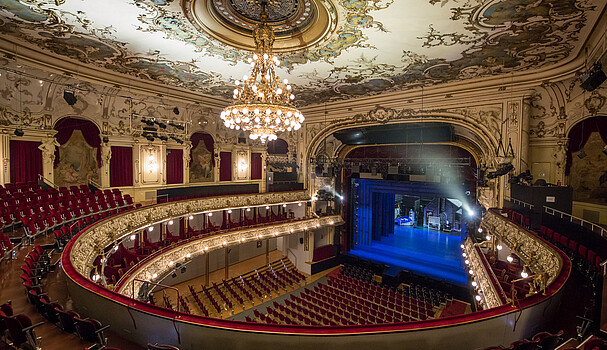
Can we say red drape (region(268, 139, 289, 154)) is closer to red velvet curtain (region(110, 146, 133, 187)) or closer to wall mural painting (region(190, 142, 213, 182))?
wall mural painting (region(190, 142, 213, 182))

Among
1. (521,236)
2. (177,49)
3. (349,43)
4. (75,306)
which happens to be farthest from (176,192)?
(521,236)

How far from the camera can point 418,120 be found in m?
11.4

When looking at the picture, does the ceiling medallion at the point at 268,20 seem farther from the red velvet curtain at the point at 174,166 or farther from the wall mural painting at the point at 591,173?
the wall mural painting at the point at 591,173

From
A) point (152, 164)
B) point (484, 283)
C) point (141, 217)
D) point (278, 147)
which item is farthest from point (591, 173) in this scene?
point (152, 164)

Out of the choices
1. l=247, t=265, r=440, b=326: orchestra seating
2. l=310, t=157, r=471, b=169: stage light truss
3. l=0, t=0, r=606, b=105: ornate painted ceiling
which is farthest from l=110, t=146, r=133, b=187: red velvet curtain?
l=310, t=157, r=471, b=169: stage light truss

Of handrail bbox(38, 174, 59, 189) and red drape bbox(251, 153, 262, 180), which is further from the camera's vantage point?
red drape bbox(251, 153, 262, 180)

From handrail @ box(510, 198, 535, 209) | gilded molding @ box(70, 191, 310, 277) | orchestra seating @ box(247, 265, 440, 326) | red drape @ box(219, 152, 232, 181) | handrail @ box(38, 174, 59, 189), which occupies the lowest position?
orchestra seating @ box(247, 265, 440, 326)

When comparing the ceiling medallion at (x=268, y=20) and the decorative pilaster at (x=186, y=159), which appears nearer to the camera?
the ceiling medallion at (x=268, y=20)

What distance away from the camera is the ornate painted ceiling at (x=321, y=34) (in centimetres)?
530

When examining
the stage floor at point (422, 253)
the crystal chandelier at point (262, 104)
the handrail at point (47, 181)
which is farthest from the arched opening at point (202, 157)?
the stage floor at point (422, 253)

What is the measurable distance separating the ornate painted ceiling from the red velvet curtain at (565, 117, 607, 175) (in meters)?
2.14

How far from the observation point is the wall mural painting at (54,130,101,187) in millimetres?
9812

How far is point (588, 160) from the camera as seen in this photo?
318 inches

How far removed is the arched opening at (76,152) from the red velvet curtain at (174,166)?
264 cm
